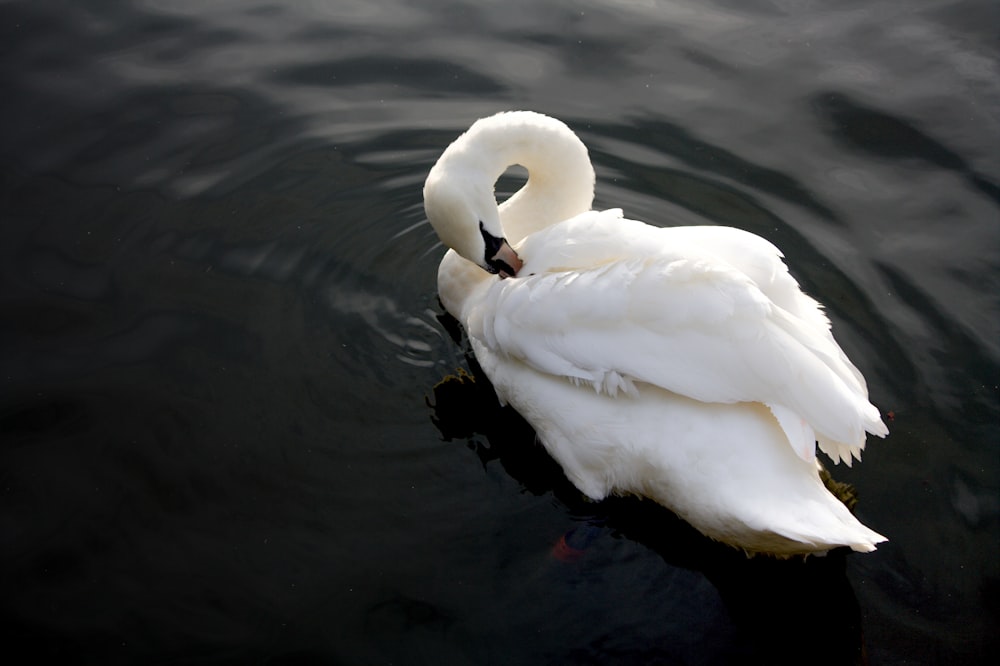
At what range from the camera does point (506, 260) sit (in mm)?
4887

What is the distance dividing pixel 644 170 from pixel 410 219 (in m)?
1.70

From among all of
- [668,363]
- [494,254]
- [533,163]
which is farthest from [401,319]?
[668,363]

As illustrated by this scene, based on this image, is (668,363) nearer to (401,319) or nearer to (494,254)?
(494,254)

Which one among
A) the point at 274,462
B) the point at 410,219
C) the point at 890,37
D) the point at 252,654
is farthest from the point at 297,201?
the point at 890,37

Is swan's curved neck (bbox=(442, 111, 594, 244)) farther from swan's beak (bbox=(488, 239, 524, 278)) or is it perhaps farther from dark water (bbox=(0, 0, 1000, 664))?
dark water (bbox=(0, 0, 1000, 664))

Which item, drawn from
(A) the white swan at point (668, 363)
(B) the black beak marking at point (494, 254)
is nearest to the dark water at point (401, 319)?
(A) the white swan at point (668, 363)

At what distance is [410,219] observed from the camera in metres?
6.35

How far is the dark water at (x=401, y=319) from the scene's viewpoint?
13.5 feet

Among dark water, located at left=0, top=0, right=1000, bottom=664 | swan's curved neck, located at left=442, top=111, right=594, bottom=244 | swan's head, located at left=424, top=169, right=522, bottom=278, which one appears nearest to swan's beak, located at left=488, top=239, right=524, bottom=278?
swan's head, located at left=424, top=169, right=522, bottom=278

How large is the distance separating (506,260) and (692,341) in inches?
48.4

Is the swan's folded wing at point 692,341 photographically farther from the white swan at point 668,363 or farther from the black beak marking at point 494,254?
the black beak marking at point 494,254

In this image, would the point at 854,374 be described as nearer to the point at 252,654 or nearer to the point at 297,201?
the point at 252,654

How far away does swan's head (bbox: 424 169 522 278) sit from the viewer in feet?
15.7

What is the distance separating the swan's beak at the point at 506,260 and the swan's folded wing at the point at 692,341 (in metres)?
0.39
